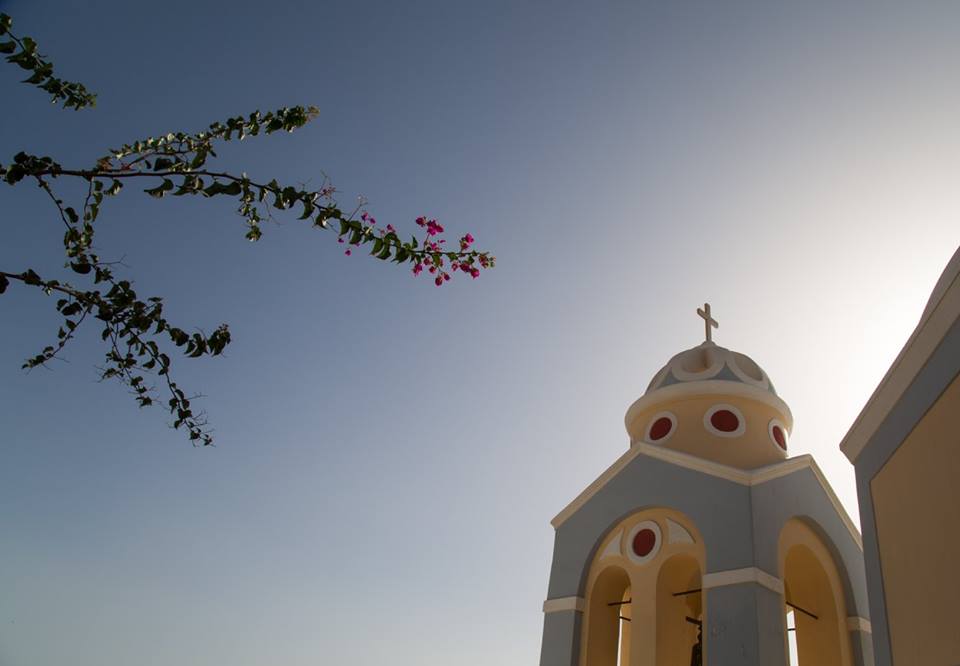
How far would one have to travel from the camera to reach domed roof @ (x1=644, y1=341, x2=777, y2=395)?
12.5 metres

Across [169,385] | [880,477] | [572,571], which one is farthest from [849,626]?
[169,385]

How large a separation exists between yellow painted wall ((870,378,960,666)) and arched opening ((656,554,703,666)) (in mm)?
4494

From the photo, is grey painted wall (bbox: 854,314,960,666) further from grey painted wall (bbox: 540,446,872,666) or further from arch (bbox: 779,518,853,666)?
arch (bbox: 779,518,853,666)

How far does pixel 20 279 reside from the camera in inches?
118

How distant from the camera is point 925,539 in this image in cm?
545

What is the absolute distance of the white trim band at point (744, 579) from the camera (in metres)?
9.05

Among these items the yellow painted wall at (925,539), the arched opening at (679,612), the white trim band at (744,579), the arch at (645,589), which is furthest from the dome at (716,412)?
the yellow painted wall at (925,539)

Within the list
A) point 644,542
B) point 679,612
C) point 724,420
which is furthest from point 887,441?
point 724,420

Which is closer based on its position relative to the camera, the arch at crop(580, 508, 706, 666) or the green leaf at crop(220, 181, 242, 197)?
the green leaf at crop(220, 181, 242, 197)

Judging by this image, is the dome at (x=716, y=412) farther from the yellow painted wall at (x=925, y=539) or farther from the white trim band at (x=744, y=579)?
the yellow painted wall at (x=925, y=539)

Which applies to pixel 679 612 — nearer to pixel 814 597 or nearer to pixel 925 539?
pixel 814 597

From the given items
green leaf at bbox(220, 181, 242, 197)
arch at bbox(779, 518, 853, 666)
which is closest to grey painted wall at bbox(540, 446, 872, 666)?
arch at bbox(779, 518, 853, 666)

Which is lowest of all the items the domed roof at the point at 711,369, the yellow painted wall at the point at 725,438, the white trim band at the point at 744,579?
the white trim band at the point at 744,579

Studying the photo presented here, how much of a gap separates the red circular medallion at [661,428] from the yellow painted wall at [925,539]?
6.06 m
